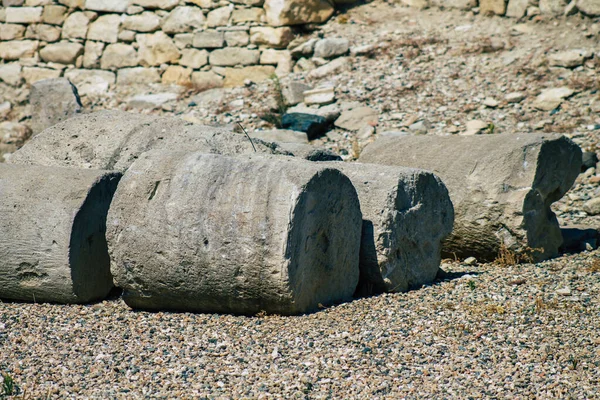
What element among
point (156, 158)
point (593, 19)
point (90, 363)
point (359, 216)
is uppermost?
point (593, 19)

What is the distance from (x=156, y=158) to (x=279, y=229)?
42.3 inches

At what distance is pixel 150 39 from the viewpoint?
12.6m

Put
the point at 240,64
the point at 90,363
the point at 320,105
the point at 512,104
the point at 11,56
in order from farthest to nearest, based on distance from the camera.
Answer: the point at 11,56, the point at 240,64, the point at 320,105, the point at 512,104, the point at 90,363

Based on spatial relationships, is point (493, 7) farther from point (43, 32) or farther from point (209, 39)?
point (43, 32)

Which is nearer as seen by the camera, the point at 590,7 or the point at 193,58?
the point at 590,7

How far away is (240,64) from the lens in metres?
12.1

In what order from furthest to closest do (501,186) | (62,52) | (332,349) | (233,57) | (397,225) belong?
(62,52) < (233,57) < (501,186) < (397,225) < (332,349)

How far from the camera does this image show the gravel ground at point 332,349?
145 inches

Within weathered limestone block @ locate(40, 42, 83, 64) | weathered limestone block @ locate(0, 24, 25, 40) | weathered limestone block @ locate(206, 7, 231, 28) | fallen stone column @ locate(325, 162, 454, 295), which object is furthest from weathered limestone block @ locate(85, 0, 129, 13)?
fallen stone column @ locate(325, 162, 454, 295)

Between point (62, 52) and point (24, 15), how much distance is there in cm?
99

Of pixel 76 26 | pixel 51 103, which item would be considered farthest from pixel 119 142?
pixel 76 26

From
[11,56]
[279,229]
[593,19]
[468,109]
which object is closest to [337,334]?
[279,229]

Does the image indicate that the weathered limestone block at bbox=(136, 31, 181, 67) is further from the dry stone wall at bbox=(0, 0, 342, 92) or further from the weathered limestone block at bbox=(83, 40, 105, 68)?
the weathered limestone block at bbox=(83, 40, 105, 68)

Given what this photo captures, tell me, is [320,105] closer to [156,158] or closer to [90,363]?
[156,158]
